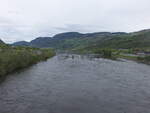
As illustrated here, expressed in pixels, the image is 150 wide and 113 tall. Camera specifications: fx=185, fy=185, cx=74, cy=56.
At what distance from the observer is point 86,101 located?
25.0m

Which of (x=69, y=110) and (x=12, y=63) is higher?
(x=12, y=63)

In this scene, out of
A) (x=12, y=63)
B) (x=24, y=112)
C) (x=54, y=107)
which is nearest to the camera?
(x=24, y=112)

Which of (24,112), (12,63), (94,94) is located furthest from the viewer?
(12,63)

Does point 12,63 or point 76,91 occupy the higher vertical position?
point 12,63

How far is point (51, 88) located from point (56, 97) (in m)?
5.37

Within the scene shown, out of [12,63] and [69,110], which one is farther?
[12,63]

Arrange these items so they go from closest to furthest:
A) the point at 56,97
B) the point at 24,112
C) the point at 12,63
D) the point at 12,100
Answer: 1. the point at 24,112
2. the point at 12,100
3. the point at 56,97
4. the point at 12,63

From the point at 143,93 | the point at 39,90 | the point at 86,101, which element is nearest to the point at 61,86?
the point at 39,90

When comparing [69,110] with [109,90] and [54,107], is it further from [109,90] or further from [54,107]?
[109,90]

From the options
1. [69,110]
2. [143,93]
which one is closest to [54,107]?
[69,110]

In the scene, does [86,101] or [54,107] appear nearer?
[54,107]

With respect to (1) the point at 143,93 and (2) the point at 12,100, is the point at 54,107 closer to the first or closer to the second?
(2) the point at 12,100

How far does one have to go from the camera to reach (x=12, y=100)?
24531 millimetres

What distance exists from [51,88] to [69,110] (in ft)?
35.1
